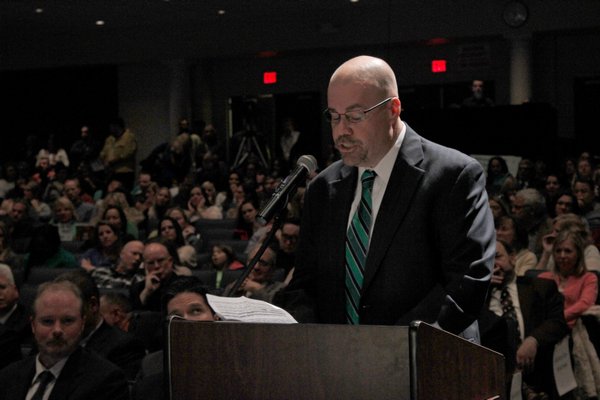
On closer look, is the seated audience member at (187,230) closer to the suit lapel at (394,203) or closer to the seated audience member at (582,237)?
the seated audience member at (582,237)

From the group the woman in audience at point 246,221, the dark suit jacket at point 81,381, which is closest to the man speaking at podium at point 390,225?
the dark suit jacket at point 81,381

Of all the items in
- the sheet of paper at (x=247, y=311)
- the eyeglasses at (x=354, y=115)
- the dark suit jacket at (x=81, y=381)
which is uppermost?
the eyeglasses at (x=354, y=115)

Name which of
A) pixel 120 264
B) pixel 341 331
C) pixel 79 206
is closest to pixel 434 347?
pixel 341 331

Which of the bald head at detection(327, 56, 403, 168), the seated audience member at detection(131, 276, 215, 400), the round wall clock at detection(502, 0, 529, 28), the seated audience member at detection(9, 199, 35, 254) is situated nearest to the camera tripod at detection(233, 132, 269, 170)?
the round wall clock at detection(502, 0, 529, 28)

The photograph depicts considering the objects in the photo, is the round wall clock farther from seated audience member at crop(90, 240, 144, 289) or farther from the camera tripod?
seated audience member at crop(90, 240, 144, 289)

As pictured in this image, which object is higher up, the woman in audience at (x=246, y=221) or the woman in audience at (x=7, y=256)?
the woman in audience at (x=246, y=221)

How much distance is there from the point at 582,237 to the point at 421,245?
423 cm

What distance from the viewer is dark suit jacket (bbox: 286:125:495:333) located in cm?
233

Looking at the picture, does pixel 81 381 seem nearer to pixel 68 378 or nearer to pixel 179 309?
pixel 68 378

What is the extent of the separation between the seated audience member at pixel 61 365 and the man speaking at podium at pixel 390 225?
115 cm

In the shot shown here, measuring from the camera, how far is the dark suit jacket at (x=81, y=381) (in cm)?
Result: 342

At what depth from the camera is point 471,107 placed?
13555mm

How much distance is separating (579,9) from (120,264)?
940 centimetres

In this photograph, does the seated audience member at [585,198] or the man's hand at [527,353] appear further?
the seated audience member at [585,198]
